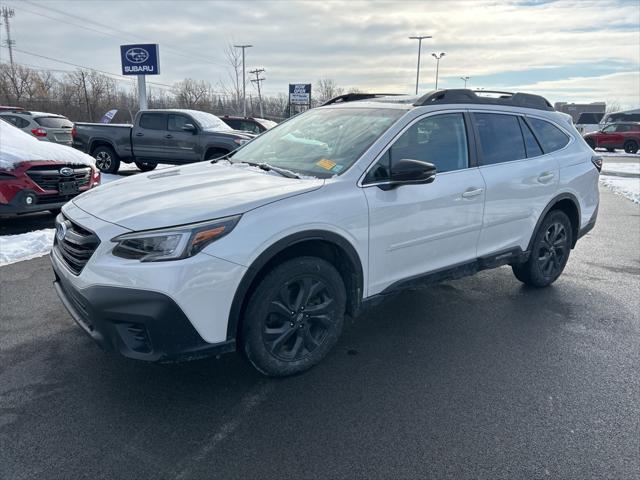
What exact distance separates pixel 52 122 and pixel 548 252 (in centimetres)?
Answer: 1736

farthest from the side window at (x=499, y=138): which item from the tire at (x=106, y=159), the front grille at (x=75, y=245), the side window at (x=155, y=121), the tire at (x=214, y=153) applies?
the tire at (x=106, y=159)

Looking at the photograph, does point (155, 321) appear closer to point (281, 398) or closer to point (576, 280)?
point (281, 398)

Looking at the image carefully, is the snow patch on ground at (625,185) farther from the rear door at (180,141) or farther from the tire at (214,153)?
the rear door at (180,141)

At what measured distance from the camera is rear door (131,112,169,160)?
13.0 meters

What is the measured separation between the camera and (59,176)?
664 cm

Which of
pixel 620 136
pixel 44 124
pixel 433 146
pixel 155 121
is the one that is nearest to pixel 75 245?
pixel 433 146

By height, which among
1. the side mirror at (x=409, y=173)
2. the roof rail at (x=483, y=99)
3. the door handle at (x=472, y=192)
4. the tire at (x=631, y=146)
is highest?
the roof rail at (x=483, y=99)

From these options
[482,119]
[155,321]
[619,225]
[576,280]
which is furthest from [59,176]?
[619,225]

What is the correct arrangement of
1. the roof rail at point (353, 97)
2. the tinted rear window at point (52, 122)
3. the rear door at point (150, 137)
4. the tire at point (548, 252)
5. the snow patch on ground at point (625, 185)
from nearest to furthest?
the roof rail at point (353, 97)
the tire at point (548, 252)
the snow patch on ground at point (625, 185)
the rear door at point (150, 137)
the tinted rear window at point (52, 122)

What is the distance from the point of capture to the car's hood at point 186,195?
8.91 ft

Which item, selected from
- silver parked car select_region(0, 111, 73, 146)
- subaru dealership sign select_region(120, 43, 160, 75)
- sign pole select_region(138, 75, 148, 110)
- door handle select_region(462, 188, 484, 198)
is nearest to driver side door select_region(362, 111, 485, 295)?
door handle select_region(462, 188, 484, 198)

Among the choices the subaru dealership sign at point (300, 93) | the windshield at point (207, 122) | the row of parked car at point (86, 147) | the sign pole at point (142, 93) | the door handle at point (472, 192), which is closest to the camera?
the door handle at point (472, 192)

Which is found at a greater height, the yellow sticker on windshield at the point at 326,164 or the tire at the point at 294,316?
the yellow sticker on windshield at the point at 326,164

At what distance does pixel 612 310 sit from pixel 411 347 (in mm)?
2196
